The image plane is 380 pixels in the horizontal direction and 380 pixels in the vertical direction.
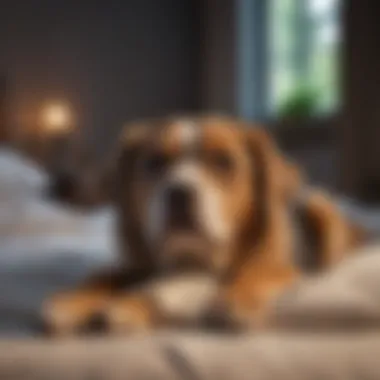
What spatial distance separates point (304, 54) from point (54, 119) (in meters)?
1.08

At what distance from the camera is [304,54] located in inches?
141

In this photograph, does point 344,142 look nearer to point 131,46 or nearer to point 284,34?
point 284,34

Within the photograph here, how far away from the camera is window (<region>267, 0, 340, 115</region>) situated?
3355 mm

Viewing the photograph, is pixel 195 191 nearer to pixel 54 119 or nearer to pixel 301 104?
pixel 301 104

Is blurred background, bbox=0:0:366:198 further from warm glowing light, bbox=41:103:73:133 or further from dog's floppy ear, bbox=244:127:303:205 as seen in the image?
dog's floppy ear, bbox=244:127:303:205

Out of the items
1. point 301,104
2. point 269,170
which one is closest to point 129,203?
point 269,170

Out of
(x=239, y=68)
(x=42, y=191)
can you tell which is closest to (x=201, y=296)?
(x=42, y=191)

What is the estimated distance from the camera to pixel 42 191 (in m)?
2.83

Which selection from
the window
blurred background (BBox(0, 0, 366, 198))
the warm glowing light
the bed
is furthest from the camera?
the warm glowing light

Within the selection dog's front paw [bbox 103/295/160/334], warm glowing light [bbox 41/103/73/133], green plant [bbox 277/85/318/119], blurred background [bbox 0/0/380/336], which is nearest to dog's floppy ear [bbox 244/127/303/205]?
dog's front paw [bbox 103/295/160/334]

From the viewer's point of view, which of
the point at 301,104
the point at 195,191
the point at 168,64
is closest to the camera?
the point at 195,191

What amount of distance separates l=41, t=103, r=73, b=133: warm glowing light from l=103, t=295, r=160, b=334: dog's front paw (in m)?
2.73

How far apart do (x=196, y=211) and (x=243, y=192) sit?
8 centimetres

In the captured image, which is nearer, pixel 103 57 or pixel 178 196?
pixel 178 196
